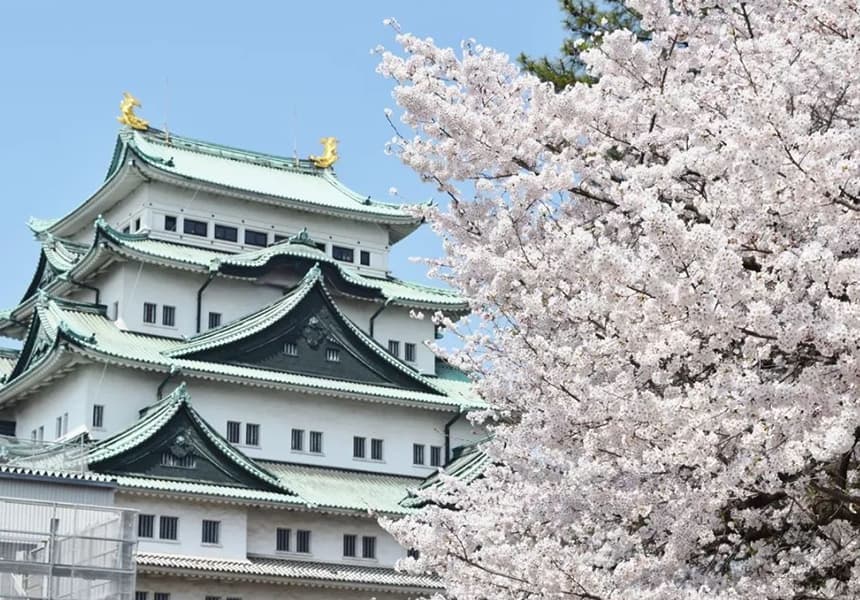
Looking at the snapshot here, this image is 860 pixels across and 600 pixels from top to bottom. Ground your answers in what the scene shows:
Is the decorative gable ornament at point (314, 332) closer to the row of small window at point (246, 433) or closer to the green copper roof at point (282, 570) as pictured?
the row of small window at point (246, 433)

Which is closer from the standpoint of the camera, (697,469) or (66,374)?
(697,469)

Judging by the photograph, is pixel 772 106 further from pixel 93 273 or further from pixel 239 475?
pixel 93 273

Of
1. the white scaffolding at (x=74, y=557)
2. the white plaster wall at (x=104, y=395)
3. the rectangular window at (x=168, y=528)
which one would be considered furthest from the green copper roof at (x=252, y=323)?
the white scaffolding at (x=74, y=557)

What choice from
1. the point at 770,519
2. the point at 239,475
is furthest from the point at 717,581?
the point at 239,475

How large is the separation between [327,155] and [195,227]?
8411 millimetres

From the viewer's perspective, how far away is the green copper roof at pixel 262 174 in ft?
152

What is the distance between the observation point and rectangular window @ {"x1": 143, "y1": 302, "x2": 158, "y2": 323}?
42.2 metres

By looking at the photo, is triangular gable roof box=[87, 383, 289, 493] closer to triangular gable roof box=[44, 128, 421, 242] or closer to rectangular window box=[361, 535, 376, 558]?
rectangular window box=[361, 535, 376, 558]

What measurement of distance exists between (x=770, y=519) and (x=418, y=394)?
32.2 meters

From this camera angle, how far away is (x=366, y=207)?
48.1 meters

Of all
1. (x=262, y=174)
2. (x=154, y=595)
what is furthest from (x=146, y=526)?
(x=262, y=174)

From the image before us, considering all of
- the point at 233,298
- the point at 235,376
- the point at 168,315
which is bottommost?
the point at 235,376

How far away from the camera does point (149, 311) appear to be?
42375 mm

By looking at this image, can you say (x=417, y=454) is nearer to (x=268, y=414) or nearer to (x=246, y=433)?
(x=268, y=414)
